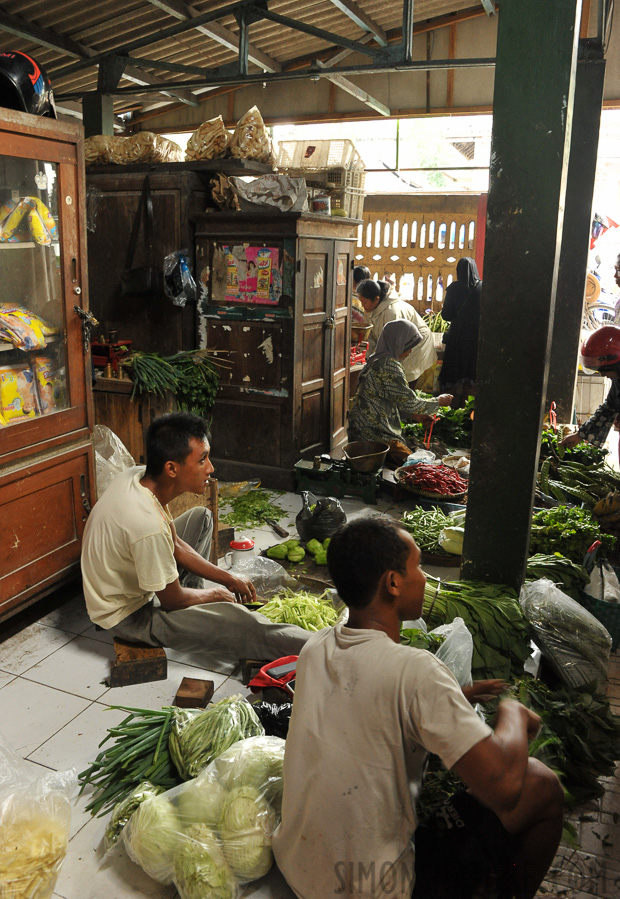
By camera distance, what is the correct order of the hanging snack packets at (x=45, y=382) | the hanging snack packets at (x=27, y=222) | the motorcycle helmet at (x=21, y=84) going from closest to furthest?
the motorcycle helmet at (x=21, y=84) < the hanging snack packets at (x=27, y=222) < the hanging snack packets at (x=45, y=382)

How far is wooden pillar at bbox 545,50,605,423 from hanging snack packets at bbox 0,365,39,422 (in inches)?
244

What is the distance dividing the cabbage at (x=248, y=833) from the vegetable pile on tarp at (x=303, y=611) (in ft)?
4.94

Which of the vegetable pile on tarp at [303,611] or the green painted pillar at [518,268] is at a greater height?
the green painted pillar at [518,268]

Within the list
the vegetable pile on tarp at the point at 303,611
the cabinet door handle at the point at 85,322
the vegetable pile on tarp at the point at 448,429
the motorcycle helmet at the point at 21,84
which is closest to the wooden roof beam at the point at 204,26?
the motorcycle helmet at the point at 21,84

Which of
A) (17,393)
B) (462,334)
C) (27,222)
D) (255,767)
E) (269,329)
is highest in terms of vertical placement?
(27,222)

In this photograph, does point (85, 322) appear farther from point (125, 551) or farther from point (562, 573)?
point (562, 573)

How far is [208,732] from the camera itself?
2.94 m

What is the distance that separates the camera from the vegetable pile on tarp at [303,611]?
13.3ft

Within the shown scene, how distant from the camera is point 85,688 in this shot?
147 inches

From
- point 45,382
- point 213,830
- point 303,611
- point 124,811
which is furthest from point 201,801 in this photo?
point 45,382

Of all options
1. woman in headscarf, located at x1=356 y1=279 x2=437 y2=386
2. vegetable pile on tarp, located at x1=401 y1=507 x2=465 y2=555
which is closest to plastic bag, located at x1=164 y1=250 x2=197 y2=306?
woman in headscarf, located at x1=356 y1=279 x2=437 y2=386

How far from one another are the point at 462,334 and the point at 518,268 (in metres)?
5.51

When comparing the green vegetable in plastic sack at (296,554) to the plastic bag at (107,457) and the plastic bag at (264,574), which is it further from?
the plastic bag at (107,457)

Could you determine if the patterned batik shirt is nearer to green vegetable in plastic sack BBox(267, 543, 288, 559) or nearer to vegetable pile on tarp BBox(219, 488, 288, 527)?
vegetable pile on tarp BBox(219, 488, 288, 527)
